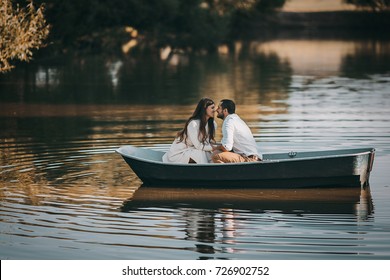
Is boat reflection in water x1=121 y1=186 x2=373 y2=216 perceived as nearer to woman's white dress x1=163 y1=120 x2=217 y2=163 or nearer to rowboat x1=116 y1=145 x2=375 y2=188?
rowboat x1=116 y1=145 x2=375 y2=188

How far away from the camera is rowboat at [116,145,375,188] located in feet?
54.1

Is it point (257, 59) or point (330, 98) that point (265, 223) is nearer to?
point (330, 98)

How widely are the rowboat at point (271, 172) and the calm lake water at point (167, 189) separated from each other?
0.17 meters

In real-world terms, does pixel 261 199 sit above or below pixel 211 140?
below

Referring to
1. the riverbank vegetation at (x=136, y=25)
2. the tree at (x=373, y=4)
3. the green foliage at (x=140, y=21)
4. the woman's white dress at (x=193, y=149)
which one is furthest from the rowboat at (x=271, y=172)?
the tree at (x=373, y=4)

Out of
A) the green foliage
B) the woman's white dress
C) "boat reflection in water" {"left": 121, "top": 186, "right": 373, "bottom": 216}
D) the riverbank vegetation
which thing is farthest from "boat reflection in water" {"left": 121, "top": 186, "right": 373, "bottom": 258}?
the green foliage

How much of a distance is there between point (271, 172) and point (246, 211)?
4.73ft

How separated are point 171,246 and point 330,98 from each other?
2328cm

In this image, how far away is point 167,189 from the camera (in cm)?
1728

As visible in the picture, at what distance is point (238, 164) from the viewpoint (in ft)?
54.5

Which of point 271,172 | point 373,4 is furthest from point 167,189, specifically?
point 373,4

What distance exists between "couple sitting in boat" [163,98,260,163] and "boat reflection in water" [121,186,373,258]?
523 mm

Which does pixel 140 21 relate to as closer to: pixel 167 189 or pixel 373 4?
pixel 167 189
